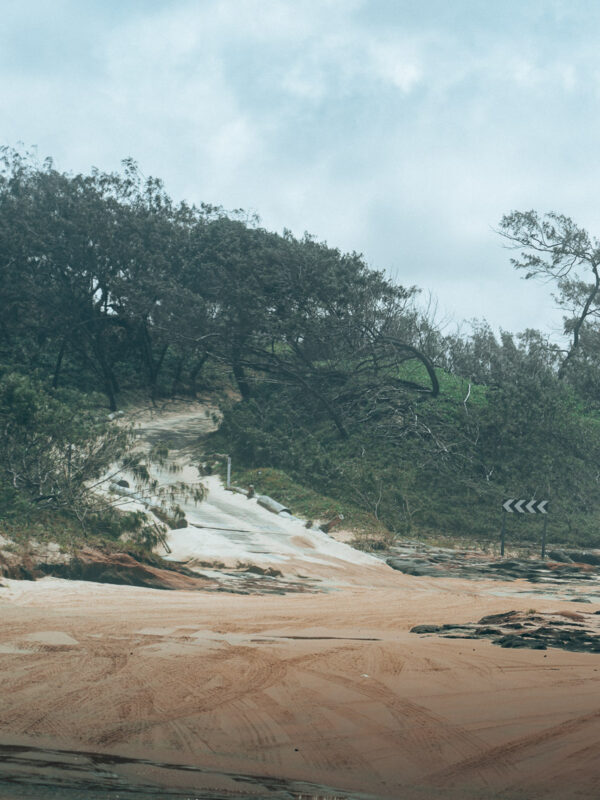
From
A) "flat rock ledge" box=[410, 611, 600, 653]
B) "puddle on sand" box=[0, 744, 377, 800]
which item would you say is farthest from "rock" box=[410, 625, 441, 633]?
"puddle on sand" box=[0, 744, 377, 800]

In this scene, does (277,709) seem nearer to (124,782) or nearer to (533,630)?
(124,782)

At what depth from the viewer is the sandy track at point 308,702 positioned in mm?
4551

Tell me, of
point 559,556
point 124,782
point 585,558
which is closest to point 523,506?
point 559,556

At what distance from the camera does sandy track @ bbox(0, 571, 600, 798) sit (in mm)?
4551

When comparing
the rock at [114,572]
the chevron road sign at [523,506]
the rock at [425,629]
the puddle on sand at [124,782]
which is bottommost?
the rock at [114,572]

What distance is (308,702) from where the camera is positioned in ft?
19.2

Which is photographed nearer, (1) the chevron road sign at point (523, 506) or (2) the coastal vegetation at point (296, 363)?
(1) the chevron road sign at point (523, 506)

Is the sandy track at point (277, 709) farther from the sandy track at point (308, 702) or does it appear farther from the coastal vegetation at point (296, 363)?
the coastal vegetation at point (296, 363)

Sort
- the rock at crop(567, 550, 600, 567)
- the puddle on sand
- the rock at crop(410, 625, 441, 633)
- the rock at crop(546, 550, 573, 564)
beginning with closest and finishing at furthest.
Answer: the puddle on sand, the rock at crop(410, 625, 441, 633), the rock at crop(546, 550, 573, 564), the rock at crop(567, 550, 600, 567)

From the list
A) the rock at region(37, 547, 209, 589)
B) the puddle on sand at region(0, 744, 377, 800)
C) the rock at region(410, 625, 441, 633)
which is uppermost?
the puddle on sand at region(0, 744, 377, 800)

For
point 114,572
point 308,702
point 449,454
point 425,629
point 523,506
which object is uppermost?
point 449,454

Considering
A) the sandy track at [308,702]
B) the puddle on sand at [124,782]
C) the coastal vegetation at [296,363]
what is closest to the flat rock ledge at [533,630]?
the sandy track at [308,702]

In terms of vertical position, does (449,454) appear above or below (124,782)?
above

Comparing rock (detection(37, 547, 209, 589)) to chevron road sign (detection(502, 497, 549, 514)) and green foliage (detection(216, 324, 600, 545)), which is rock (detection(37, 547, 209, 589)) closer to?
chevron road sign (detection(502, 497, 549, 514))
